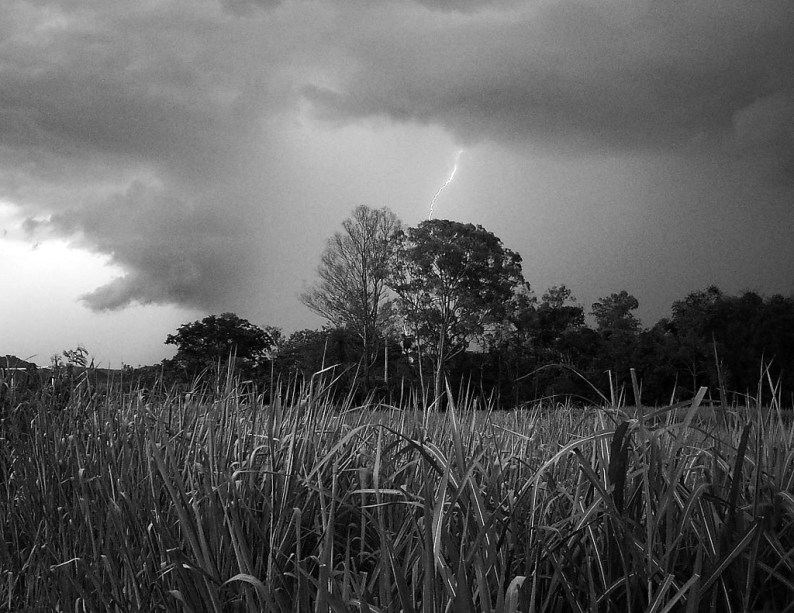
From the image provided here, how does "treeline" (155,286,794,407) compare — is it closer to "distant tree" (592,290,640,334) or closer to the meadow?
"distant tree" (592,290,640,334)

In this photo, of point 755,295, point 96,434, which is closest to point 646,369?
point 755,295

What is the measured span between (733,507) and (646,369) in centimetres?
2315

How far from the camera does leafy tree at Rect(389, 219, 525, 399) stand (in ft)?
94.9

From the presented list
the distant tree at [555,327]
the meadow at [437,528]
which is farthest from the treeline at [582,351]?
the meadow at [437,528]

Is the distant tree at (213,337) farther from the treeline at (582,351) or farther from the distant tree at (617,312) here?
the distant tree at (617,312)

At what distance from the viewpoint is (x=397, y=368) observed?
87.1 ft

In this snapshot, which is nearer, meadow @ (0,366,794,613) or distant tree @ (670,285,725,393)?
meadow @ (0,366,794,613)

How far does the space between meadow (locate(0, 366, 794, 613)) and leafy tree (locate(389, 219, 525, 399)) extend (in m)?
26.3

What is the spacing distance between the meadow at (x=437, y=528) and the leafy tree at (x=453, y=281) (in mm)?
26286

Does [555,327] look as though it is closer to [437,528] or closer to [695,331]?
[695,331]

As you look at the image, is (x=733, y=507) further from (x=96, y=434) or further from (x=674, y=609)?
(x=96, y=434)

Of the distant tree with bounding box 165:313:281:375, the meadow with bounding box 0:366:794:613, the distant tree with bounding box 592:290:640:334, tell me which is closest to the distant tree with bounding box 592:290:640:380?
the distant tree with bounding box 592:290:640:334

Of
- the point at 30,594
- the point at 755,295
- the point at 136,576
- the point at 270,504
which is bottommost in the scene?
the point at 30,594

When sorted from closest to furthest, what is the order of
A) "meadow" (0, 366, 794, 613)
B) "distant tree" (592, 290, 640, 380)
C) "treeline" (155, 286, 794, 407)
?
"meadow" (0, 366, 794, 613), "treeline" (155, 286, 794, 407), "distant tree" (592, 290, 640, 380)
